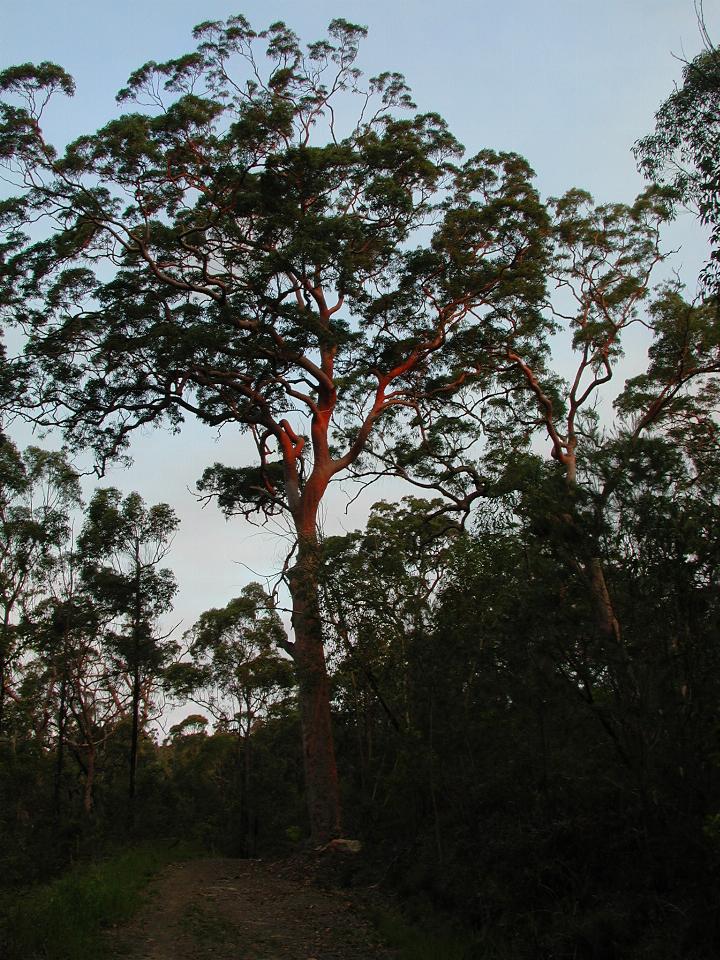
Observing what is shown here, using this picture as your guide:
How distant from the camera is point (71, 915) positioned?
6.59 metres

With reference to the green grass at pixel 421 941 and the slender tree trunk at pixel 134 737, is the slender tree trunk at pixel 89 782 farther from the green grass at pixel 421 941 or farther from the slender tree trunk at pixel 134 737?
the green grass at pixel 421 941

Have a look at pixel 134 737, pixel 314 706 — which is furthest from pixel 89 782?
pixel 314 706

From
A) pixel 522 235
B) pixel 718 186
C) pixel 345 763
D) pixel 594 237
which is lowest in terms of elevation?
pixel 345 763

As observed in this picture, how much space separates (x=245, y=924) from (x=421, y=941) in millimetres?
→ 1840

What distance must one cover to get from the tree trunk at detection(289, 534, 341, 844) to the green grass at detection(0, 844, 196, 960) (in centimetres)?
266

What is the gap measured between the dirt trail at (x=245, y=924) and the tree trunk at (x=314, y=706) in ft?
4.24

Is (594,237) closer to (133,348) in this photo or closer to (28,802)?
(133,348)

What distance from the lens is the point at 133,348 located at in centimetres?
1335

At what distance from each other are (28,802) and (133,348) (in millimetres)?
13650

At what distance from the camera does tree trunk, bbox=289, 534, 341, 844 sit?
1155cm

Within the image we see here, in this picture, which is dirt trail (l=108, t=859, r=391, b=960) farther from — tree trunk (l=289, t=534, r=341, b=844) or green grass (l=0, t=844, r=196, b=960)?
tree trunk (l=289, t=534, r=341, b=844)

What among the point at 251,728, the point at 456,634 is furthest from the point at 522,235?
the point at 251,728

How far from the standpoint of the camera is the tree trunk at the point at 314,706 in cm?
1155

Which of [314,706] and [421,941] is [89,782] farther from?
[421,941]
